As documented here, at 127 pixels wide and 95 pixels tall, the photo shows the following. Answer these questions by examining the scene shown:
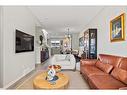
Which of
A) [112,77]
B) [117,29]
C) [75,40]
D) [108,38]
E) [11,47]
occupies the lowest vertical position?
[112,77]

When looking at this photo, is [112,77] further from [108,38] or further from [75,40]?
[75,40]

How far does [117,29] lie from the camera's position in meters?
3.75

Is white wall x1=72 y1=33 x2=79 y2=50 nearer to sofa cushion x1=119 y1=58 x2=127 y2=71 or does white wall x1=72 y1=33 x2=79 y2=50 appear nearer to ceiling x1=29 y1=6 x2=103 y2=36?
ceiling x1=29 y1=6 x2=103 y2=36

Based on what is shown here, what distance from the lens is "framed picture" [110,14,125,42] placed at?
346 centimetres

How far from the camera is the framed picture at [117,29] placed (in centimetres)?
346

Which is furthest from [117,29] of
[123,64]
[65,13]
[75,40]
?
[75,40]

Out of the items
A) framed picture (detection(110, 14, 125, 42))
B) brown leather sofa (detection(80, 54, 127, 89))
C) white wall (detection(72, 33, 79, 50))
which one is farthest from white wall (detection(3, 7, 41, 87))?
white wall (detection(72, 33, 79, 50))

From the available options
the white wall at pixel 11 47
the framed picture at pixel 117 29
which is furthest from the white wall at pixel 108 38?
the white wall at pixel 11 47

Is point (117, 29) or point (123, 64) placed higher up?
point (117, 29)

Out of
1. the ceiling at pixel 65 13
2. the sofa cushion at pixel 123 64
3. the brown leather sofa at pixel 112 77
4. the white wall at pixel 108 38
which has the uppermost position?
the ceiling at pixel 65 13

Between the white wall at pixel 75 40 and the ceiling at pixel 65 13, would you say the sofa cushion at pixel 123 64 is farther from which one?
the white wall at pixel 75 40

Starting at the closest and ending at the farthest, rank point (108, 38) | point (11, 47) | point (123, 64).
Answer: point (123, 64) < point (11, 47) < point (108, 38)
